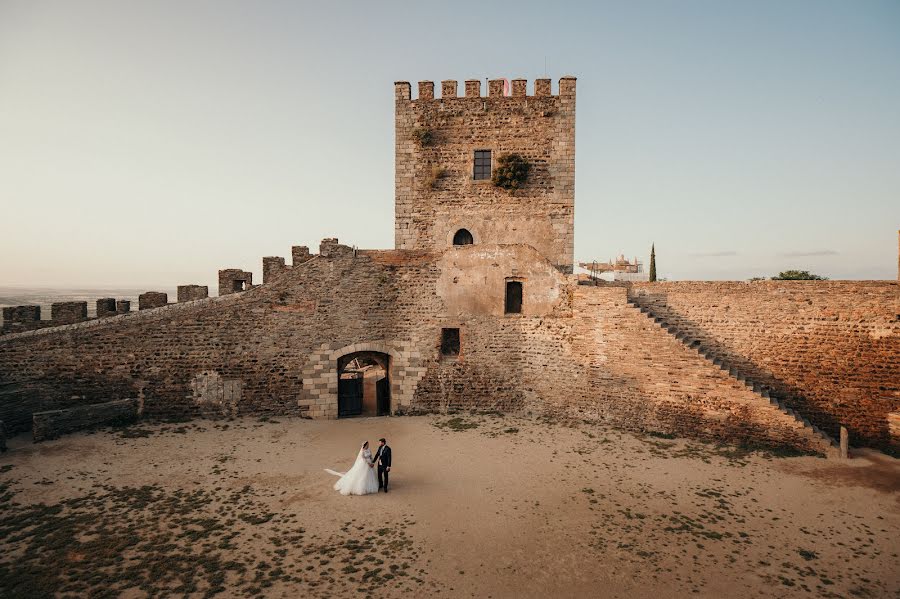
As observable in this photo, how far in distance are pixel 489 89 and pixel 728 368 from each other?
14.1 meters

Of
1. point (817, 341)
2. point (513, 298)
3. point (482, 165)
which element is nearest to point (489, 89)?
point (482, 165)

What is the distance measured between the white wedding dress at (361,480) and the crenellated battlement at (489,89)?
15.3 meters

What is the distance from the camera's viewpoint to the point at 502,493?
32.2ft

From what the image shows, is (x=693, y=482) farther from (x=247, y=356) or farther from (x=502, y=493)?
(x=247, y=356)

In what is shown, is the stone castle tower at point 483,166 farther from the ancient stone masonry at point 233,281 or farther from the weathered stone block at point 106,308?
the weathered stone block at point 106,308

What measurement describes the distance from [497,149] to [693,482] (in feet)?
46.9

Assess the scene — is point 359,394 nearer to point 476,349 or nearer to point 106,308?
point 476,349

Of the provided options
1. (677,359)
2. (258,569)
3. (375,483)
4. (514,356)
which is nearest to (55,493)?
(258,569)

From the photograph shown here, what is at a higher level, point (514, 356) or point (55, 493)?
point (514, 356)

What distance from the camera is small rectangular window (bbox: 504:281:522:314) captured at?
→ 16.3 m

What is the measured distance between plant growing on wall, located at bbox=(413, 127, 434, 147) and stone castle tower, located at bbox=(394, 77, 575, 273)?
41 mm

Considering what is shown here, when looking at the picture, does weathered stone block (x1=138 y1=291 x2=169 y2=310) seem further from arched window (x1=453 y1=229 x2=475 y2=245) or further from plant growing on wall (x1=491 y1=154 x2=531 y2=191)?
plant growing on wall (x1=491 y1=154 x2=531 y2=191)

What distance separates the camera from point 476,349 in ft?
52.3

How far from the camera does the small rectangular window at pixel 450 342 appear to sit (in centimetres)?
1633
